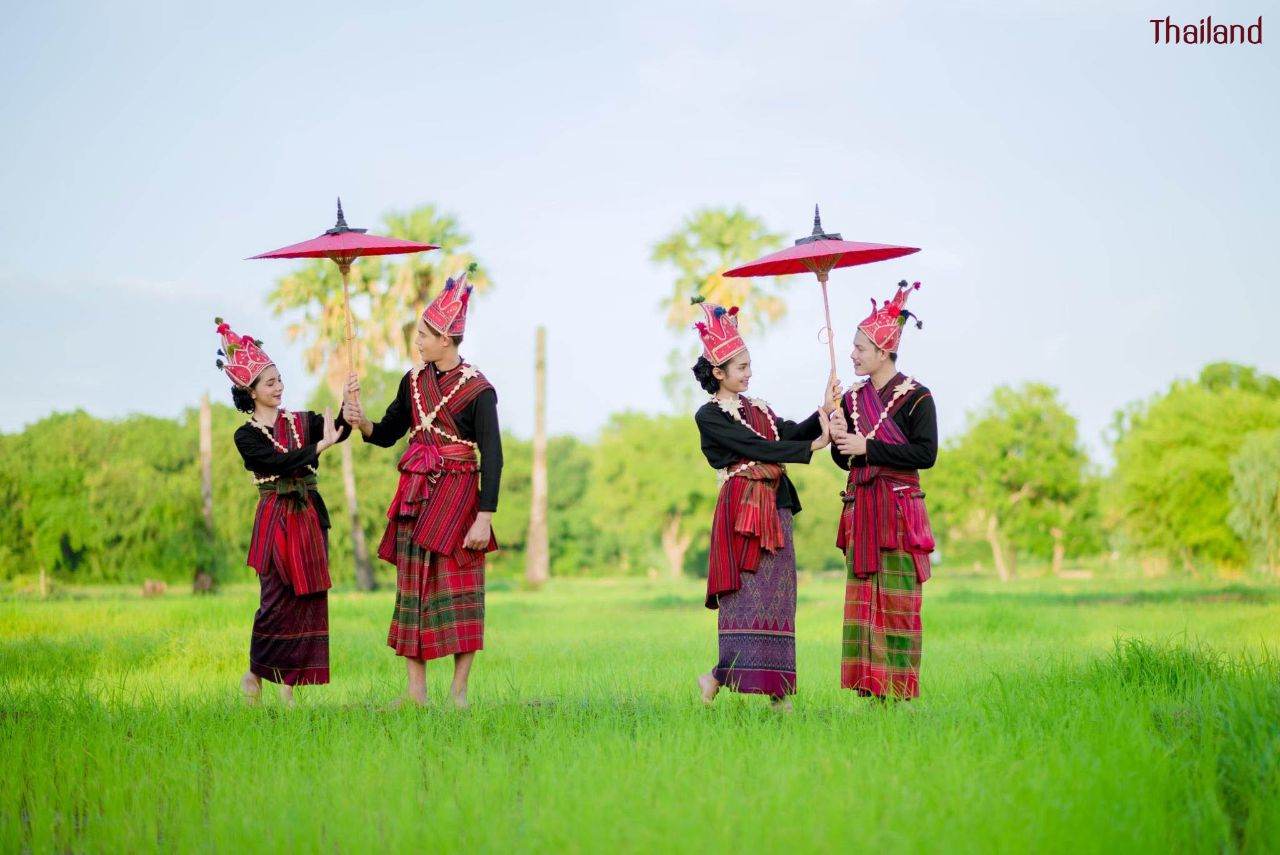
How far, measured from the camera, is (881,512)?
7570mm

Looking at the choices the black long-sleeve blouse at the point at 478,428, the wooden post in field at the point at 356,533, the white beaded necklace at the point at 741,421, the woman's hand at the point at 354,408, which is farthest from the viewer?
the wooden post in field at the point at 356,533

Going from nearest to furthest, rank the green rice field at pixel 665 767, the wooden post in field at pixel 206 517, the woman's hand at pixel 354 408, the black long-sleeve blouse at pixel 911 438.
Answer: the green rice field at pixel 665 767
the black long-sleeve blouse at pixel 911 438
the woman's hand at pixel 354 408
the wooden post in field at pixel 206 517

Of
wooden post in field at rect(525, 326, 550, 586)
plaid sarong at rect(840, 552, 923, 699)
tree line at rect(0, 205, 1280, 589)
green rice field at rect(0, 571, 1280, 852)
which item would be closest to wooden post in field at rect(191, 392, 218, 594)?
tree line at rect(0, 205, 1280, 589)

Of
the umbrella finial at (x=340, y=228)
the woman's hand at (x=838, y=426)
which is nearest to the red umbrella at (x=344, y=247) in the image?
the umbrella finial at (x=340, y=228)

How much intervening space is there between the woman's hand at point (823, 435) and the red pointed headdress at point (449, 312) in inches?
87.0

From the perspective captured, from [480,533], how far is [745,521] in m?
1.57

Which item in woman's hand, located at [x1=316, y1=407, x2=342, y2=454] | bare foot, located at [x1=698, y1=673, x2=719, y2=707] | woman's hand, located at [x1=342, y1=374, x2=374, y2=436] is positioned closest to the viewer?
bare foot, located at [x1=698, y1=673, x2=719, y2=707]

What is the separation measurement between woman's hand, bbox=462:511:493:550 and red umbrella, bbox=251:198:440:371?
118cm

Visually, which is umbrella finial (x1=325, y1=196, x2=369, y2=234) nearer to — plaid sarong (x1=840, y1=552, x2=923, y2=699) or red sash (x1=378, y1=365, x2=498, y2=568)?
red sash (x1=378, y1=365, x2=498, y2=568)

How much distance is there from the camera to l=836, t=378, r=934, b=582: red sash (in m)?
7.52

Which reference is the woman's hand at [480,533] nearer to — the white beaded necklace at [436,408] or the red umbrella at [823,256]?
the white beaded necklace at [436,408]

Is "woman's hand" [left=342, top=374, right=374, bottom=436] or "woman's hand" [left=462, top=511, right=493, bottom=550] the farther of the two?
"woman's hand" [left=342, top=374, right=374, bottom=436]

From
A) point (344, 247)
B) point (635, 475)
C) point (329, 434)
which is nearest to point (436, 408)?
point (329, 434)

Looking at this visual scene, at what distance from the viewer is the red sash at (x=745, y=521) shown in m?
7.56
